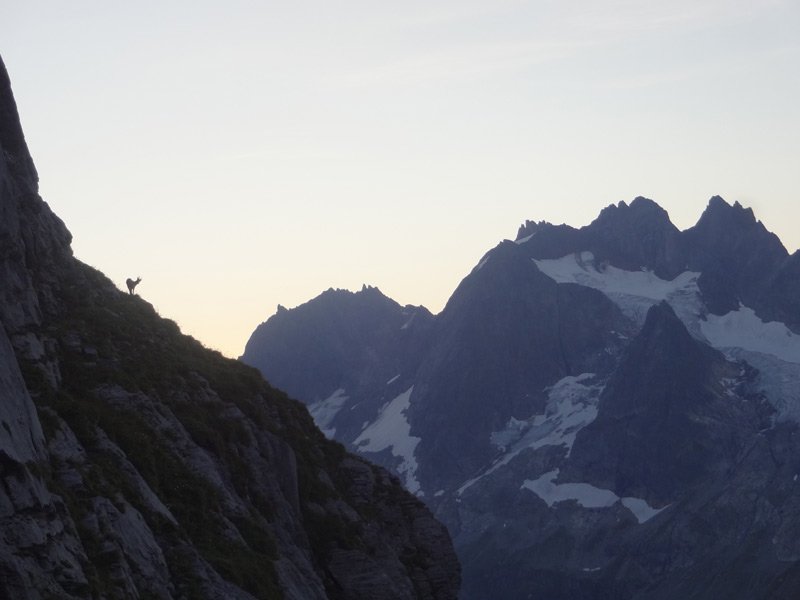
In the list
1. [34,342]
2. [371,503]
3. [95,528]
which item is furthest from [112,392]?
[371,503]

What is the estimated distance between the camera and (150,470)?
44469 millimetres

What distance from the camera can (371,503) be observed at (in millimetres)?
60250

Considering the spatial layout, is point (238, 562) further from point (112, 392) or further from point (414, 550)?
point (414, 550)

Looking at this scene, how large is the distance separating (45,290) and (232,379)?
31.6 ft

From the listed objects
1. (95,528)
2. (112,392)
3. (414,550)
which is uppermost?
(112,392)

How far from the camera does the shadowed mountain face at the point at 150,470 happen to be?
3491 centimetres

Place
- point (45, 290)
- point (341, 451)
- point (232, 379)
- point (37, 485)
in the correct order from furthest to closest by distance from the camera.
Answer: point (341, 451), point (232, 379), point (45, 290), point (37, 485)

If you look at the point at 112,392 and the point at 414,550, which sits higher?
the point at 112,392

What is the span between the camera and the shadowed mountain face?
115ft

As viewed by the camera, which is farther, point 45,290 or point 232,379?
point 232,379

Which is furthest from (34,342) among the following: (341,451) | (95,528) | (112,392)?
(341,451)

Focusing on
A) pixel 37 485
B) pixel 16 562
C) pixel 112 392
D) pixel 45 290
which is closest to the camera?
pixel 16 562

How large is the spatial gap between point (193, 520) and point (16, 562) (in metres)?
14.0

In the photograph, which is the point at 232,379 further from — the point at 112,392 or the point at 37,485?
the point at 37,485
